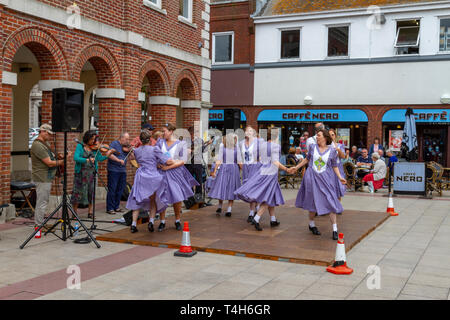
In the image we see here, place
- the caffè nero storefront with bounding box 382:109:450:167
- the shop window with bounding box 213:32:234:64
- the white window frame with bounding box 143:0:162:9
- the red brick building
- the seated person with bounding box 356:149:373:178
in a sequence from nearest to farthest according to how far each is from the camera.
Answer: the red brick building
the white window frame with bounding box 143:0:162:9
the seated person with bounding box 356:149:373:178
the caffè nero storefront with bounding box 382:109:450:167
the shop window with bounding box 213:32:234:64

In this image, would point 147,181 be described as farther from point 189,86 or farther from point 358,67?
point 358,67

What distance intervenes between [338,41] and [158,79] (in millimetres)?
11483

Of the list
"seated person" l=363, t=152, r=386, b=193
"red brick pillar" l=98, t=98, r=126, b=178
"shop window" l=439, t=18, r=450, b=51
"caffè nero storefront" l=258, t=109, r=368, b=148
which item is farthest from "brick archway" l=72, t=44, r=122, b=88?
"shop window" l=439, t=18, r=450, b=51

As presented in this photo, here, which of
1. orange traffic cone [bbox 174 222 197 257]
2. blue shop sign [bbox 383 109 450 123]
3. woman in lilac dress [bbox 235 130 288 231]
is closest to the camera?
orange traffic cone [bbox 174 222 197 257]

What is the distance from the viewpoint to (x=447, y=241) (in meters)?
8.19

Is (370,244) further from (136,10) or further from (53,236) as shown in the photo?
(136,10)

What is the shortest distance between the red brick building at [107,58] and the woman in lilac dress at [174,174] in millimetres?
3010

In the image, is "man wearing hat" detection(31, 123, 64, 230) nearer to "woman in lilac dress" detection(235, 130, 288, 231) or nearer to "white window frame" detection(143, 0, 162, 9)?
"woman in lilac dress" detection(235, 130, 288, 231)

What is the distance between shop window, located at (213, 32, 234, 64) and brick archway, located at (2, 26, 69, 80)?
15.2 m

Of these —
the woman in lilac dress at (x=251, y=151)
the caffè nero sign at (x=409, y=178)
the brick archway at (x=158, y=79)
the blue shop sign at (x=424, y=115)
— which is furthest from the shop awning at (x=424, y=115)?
the woman in lilac dress at (x=251, y=151)

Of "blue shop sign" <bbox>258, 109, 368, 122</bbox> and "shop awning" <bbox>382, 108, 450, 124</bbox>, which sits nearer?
"shop awning" <bbox>382, 108, 450, 124</bbox>

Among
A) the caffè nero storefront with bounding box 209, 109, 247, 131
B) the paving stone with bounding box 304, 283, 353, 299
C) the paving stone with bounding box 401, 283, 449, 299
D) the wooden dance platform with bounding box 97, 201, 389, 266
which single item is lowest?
the paving stone with bounding box 304, 283, 353, 299

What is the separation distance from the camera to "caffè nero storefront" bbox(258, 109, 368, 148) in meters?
21.9
